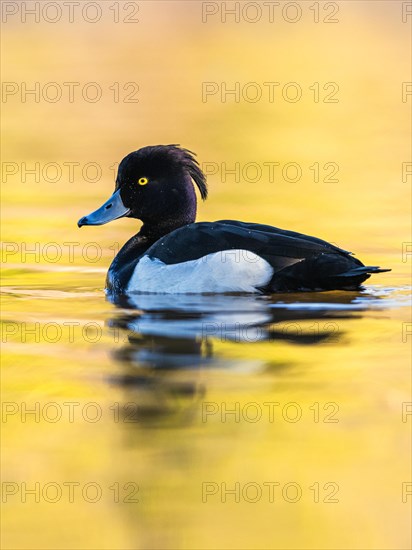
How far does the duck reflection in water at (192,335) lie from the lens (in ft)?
16.8

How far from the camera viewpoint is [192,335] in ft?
20.9

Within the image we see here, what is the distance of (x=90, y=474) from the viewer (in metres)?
4.21

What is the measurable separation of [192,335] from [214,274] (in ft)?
5.08

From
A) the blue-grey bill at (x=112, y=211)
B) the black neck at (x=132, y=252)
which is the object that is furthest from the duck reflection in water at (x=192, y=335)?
the blue-grey bill at (x=112, y=211)

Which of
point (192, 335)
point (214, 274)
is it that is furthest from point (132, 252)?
point (192, 335)

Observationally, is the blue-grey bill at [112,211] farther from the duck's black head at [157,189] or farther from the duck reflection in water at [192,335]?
the duck reflection in water at [192,335]

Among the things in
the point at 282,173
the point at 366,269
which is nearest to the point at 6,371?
the point at 366,269

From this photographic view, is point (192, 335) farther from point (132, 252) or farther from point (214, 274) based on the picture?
point (132, 252)

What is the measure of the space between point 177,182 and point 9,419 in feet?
13.9

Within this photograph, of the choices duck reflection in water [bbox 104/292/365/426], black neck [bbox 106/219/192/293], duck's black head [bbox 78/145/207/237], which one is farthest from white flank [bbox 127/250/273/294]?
duck's black head [bbox 78/145/207/237]

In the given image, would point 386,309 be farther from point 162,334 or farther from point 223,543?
point 223,543

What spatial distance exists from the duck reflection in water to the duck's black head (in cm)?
110

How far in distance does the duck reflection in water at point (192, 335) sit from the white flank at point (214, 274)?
97 mm

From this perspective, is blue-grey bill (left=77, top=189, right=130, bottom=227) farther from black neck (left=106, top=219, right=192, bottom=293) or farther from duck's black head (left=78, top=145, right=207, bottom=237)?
black neck (left=106, top=219, right=192, bottom=293)
